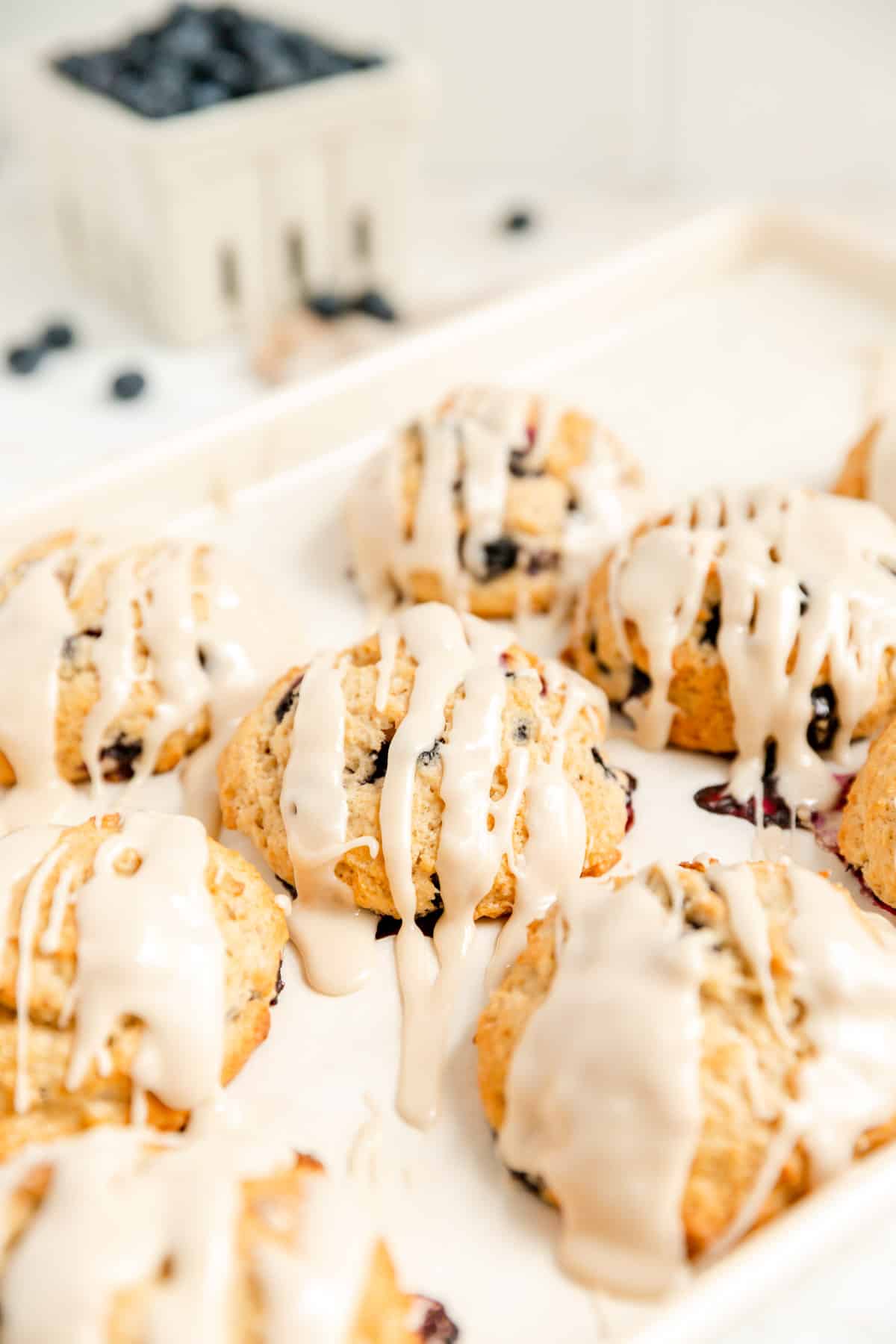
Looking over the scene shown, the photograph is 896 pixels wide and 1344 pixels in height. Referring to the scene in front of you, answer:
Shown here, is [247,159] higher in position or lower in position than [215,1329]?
higher

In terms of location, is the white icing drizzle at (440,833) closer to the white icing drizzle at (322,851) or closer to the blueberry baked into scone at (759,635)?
the white icing drizzle at (322,851)

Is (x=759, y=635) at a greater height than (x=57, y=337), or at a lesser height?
greater

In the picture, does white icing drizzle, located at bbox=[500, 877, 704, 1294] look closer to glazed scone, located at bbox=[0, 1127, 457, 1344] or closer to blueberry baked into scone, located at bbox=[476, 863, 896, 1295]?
blueberry baked into scone, located at bbox=[476, 863, 896, 1295]

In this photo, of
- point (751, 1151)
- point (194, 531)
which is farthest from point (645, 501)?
point (751, 1151)

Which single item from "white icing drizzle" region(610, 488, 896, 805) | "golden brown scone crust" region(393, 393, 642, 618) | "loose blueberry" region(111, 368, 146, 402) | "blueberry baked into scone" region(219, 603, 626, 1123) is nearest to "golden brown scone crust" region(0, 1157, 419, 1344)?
"blueberry baked into scone" region(219, 603, 626, 1123)

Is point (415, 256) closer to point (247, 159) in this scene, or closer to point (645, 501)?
point (247, 159)

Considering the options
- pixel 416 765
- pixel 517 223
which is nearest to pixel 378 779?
pixel 416 765

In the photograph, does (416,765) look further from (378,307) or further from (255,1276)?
(378,307)
